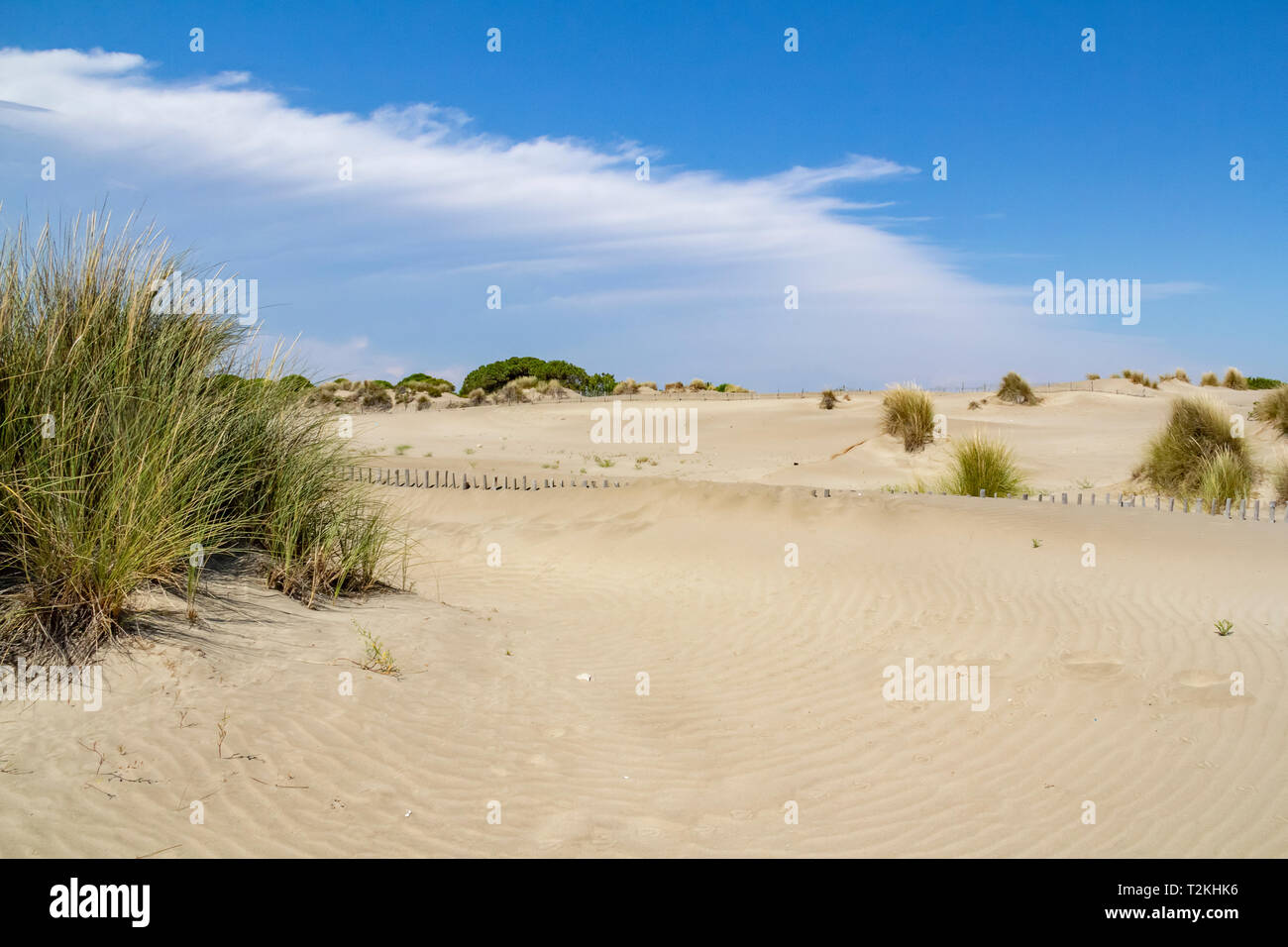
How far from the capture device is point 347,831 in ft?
13.1

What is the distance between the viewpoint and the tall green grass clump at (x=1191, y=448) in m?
14.6

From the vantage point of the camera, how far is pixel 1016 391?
31031mm

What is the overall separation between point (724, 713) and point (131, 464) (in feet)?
13.6

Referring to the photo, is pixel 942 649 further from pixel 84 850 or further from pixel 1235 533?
pixel 84 850

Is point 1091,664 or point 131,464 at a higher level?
point 131,464

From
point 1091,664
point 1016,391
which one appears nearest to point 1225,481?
point 1091,664

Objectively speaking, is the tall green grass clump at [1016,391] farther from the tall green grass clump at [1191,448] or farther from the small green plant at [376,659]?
the small green plant at [376,659]

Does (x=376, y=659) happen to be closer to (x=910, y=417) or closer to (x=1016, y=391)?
(x=910, y=417)

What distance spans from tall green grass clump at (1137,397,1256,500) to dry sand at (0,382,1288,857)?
463 cm

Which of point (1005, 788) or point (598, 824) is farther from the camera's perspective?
point (1005, 788)

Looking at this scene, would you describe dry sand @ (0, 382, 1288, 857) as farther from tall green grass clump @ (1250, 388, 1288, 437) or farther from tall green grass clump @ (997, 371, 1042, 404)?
tall green grass clump @ (997, 371, 1042, 404)

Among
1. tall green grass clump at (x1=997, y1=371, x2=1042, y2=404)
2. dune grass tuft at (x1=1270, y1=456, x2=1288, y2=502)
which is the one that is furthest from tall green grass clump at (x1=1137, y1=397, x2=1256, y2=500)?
tall green grass clump at (x1=997, y1=371, x2=1042, y2=404)

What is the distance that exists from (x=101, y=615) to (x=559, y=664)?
3.23 meters

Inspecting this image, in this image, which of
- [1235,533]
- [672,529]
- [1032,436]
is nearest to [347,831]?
[672,529]
